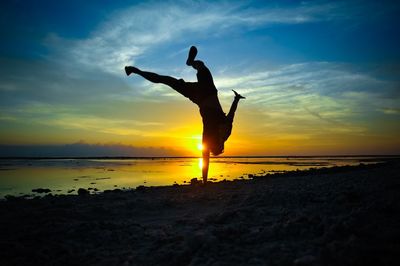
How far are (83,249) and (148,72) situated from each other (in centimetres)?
428

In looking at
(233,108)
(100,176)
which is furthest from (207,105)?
(100,176)

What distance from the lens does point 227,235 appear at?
11.1ft

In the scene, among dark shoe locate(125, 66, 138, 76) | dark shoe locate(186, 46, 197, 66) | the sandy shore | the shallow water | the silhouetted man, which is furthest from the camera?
the shallow water

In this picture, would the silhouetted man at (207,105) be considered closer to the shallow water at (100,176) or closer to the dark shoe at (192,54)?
the dark shoe at (192,54)

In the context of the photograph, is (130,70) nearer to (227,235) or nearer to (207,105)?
(207,105)

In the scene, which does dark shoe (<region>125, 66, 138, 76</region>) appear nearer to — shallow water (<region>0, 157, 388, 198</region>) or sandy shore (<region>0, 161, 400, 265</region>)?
sandy shore (<region>0, 161, 400, 265</region>)

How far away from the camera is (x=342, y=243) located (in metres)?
2.54

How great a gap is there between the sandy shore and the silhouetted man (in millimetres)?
2566

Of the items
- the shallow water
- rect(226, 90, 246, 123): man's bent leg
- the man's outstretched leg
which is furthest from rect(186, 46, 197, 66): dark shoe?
the shallow water

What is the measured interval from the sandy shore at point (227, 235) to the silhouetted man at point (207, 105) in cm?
257

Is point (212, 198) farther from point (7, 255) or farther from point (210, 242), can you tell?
point (7, 255)

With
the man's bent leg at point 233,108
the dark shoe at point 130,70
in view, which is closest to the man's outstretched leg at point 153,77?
the dark shoe at point 130,70

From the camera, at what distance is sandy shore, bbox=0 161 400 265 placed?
2562 mm

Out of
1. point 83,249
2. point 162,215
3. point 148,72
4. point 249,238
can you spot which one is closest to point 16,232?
point 83,249
